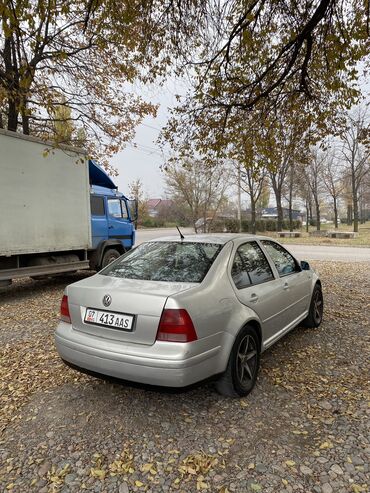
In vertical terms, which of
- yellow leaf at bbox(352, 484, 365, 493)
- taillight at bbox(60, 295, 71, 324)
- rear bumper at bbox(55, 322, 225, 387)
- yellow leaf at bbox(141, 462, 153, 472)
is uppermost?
taillight at bbox(60, 295, 71, 324)

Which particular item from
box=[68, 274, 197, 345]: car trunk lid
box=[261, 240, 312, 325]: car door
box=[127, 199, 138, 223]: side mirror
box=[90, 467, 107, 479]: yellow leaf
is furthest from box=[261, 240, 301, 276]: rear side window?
box=[127, 199, 138, 223]: side mirror

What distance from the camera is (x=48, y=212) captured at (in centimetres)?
766

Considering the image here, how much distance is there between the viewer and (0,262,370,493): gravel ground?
231cm

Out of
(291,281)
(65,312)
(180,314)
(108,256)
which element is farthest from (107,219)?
(180,314)

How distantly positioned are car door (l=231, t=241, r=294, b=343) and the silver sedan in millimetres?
11

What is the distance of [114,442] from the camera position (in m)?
2.68

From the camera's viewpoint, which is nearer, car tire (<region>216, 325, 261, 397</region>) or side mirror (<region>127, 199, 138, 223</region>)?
car tire (<region>216, 325, 261, 397</region>)

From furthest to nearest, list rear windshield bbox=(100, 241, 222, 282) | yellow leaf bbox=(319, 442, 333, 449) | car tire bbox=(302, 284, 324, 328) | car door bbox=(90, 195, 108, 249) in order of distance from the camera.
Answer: car door bbox=(90, 195, 108, 249), car tire bbox=(302, 284, 324, 328), rear windshield bbox=(100, 241, 222, 282), yellow leaf bbox=(319, 442, 333, 449)

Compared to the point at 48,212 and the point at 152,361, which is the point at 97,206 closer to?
the point at 48,212

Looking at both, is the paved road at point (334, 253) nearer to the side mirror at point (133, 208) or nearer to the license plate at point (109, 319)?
the side mirror at point (133, 208)

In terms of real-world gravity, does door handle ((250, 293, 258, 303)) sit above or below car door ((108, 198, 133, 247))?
below

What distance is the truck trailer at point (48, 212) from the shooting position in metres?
6.85

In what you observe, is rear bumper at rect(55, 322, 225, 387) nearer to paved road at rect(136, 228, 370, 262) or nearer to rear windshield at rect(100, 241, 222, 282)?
rear windshield at rect(100, 241, 222, 282)

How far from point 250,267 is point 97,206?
6824mm
